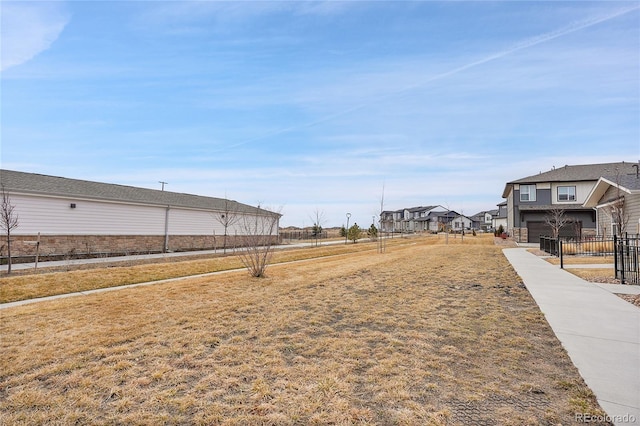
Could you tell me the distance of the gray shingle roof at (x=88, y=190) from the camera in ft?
55.2

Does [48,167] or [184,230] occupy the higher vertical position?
[48,167]

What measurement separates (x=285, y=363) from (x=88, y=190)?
21.3m

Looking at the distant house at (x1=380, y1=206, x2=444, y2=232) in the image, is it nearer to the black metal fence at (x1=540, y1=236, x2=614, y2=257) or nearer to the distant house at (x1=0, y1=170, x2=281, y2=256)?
the black metal fence at (x1=540, y1=236, x2=614, y2=257)

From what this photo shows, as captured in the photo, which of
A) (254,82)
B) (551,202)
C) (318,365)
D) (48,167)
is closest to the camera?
(318,365)

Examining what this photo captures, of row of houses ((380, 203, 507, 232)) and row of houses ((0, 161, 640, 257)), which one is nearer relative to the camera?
row of houses ((0, 161, 640, 257))

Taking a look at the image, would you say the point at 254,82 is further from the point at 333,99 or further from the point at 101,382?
the point at 101,382

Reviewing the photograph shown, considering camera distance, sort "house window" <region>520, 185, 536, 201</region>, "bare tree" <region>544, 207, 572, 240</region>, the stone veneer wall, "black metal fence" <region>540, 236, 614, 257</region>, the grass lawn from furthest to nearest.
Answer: "house window" <region>520, 185, 536, 201</region>
"bare tree" <region>544, 207, 572, 240</region>
"black metal fence" <region>540, 236, 614, 257</region>
the stone veneer wall
the grass lawn

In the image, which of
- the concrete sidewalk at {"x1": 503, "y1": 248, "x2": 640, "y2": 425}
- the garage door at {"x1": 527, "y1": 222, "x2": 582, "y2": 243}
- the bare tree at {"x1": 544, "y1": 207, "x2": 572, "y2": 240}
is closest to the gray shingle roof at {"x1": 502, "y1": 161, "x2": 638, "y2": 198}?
the bare tree at {"x1": 544, "y1": 207, "x2": 572, "y2": 240}

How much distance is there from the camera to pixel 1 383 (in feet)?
11.7

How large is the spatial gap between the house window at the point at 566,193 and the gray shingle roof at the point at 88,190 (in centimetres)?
3200

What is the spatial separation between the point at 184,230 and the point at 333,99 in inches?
590

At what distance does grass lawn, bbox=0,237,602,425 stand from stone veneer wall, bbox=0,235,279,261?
8841 millimetres

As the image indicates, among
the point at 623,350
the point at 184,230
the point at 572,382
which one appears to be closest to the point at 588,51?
the point at 623,350

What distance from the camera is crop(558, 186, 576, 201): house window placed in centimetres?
3123
